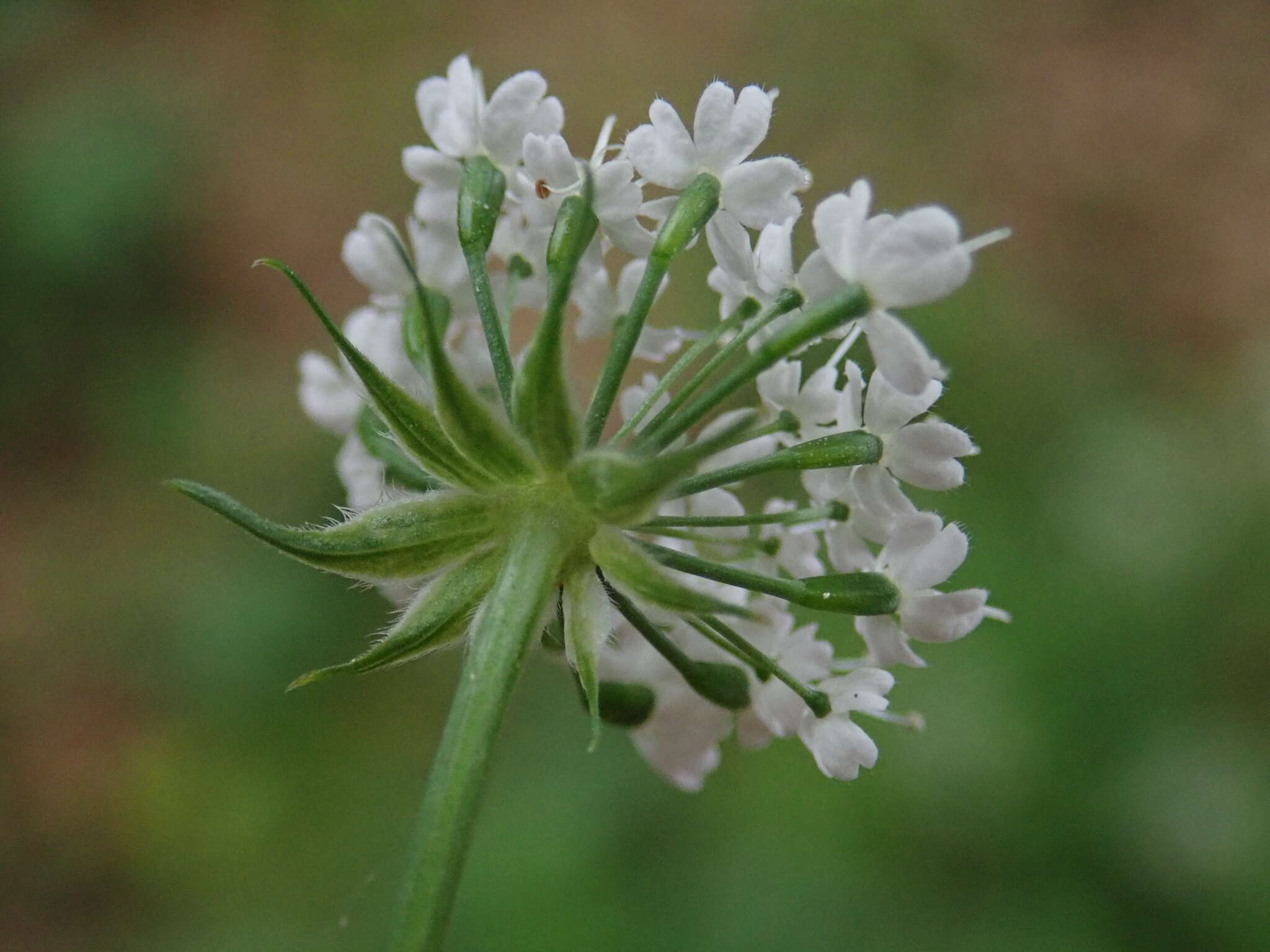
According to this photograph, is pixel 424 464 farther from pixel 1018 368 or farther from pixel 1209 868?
pixel 1018 368

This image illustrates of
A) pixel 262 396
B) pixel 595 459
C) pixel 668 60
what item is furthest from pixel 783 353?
pixel 668 60

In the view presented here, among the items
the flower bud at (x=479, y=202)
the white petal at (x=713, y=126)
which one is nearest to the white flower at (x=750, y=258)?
the white petal at (x=713, y=126)

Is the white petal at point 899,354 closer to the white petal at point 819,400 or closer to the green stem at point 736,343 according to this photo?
the green stem at point 736,343

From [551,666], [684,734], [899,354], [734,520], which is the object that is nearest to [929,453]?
[899,354]

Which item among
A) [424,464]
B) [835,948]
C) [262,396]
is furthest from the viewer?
[262,396]

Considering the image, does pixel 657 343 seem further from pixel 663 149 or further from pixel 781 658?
pixel 781 658

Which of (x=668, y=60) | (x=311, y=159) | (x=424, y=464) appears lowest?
(x=424, y=464)
